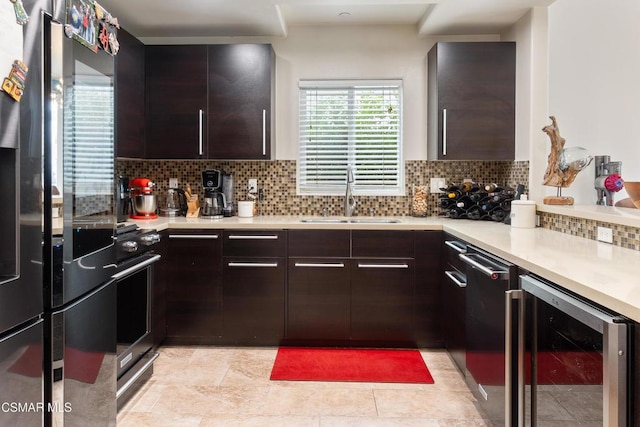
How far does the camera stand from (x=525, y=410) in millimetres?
1722

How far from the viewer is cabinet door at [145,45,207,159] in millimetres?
3445

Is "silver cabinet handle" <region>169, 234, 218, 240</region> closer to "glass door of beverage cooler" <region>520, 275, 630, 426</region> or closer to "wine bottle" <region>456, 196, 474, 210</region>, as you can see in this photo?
"wine bottle" <region>456, 196, 474, 210</region>

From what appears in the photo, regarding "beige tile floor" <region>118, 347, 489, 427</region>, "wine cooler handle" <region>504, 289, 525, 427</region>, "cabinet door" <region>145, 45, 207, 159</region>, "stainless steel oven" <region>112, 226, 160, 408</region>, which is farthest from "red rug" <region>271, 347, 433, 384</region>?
"cabinet door" <region>145, 45, 207, 159</region>

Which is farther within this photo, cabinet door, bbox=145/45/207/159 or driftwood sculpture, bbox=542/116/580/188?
cabinet door, bbox=145/45/207/159

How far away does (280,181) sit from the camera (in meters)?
3.85

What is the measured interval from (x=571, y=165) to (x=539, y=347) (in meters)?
1.52

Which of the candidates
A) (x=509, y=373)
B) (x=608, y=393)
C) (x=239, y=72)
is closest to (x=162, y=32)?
(x=239, y=72)

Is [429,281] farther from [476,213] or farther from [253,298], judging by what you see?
[253,298]

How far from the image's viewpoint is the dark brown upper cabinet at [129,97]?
305 centimetres

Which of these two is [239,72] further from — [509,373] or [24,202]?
[509,373]

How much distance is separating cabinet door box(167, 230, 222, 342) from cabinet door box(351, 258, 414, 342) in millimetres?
957

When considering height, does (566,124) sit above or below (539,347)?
above

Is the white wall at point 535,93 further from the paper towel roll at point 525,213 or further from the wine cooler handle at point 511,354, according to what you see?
the wine cooler handle at point 511,354

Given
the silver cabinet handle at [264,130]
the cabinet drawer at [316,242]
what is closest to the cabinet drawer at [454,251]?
the cabinet drawer at [316,242]
